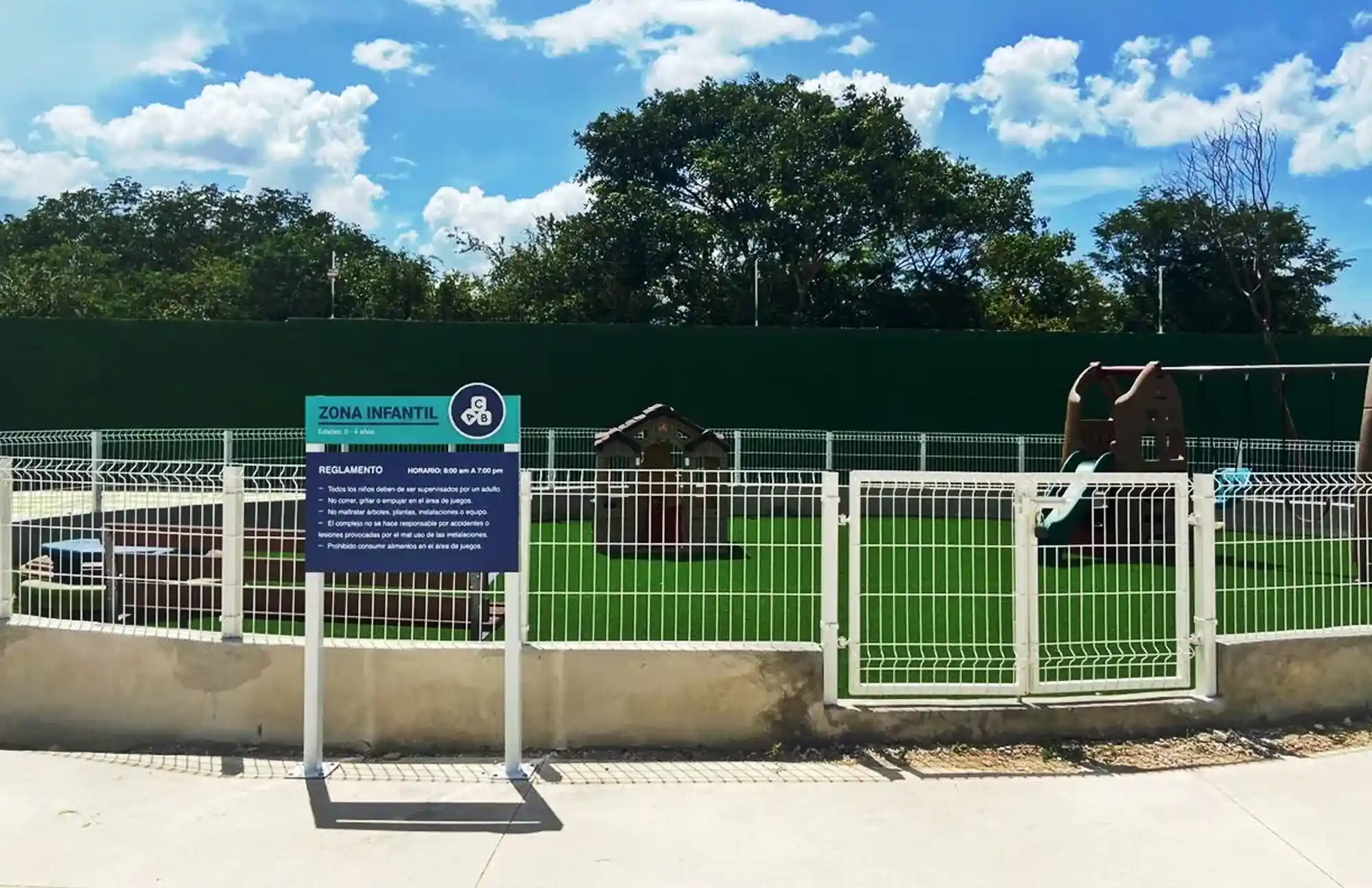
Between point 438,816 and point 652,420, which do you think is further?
point 652,420

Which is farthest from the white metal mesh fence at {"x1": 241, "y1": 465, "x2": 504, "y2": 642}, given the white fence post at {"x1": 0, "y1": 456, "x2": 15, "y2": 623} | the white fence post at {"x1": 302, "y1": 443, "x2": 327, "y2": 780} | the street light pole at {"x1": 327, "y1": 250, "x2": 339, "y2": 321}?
the street light pole at {"x1": 327, "y1": 250, "x2": 339, "y2": 321}

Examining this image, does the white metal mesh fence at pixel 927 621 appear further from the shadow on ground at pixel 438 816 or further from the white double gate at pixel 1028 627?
the shadow on ground at pixel 438 816

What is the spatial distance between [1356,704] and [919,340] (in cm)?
1585

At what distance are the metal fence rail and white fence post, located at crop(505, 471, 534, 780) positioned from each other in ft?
34.6

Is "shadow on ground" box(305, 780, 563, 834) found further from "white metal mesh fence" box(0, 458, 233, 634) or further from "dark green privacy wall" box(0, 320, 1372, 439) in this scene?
"dark green privacy wall" box(0, 320, 1372, 439)

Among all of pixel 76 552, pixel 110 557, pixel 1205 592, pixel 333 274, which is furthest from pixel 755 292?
pixel 110 557

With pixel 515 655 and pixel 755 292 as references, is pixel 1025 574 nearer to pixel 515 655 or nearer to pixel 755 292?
pixel 515 655

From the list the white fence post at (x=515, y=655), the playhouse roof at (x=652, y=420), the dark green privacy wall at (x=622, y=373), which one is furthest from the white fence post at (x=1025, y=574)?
the dark green privacy wall at (x=622, y=373)

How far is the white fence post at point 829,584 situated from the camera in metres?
5.73

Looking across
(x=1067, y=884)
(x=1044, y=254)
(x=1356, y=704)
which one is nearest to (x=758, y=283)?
(x=1044, y=254)

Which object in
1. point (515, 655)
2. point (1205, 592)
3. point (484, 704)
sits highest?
point (1205, 592)

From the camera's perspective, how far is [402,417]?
5352mm

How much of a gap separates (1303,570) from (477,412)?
594 cm

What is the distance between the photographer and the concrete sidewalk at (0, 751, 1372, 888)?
433 centimetres
